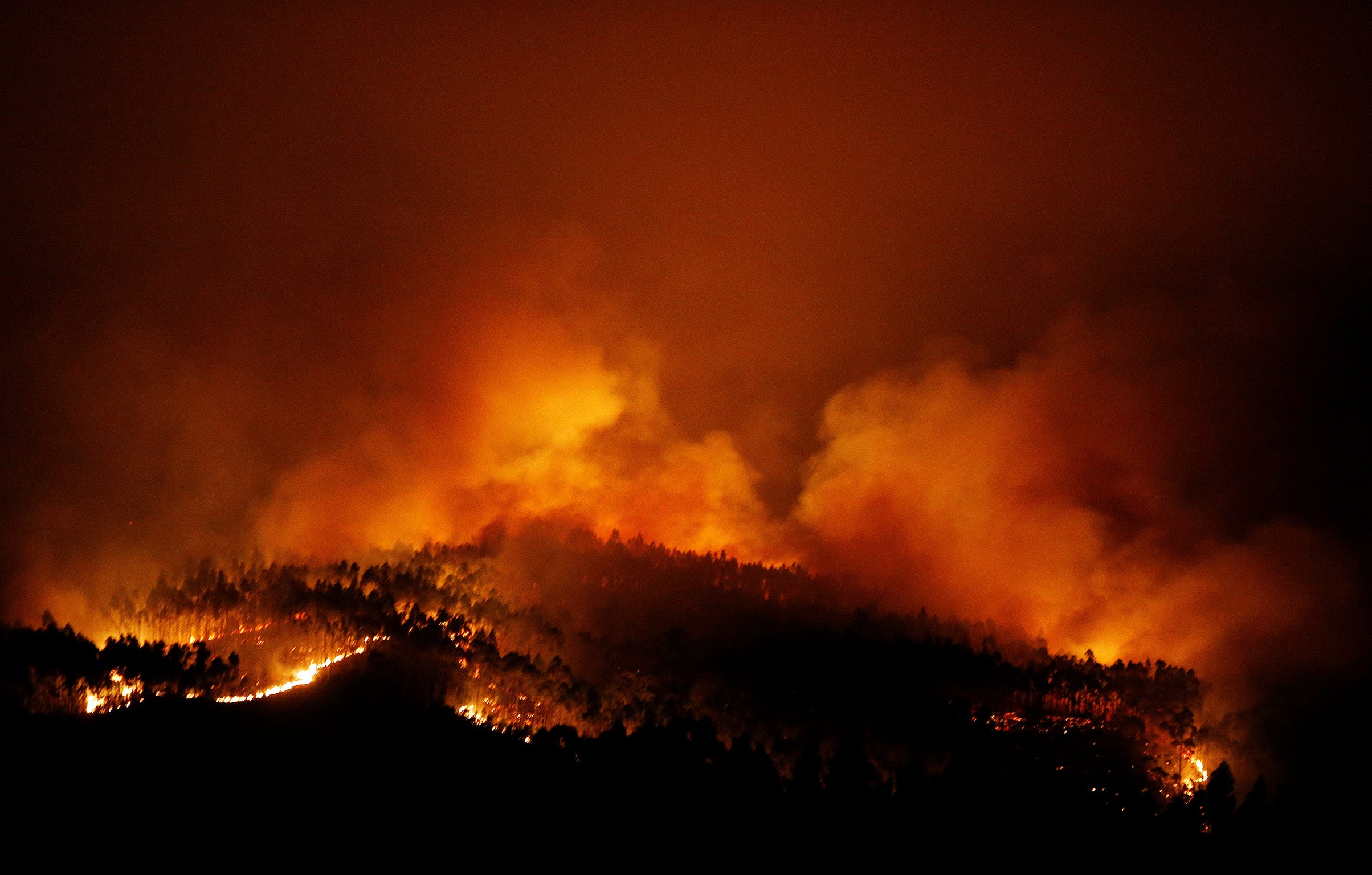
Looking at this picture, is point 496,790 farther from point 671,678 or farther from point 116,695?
point 116,695

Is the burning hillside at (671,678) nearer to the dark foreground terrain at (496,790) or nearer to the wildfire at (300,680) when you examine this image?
the wildfire at (300,680)

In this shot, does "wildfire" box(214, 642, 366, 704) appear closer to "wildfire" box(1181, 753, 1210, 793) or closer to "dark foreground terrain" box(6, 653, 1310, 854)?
"dark foreground terrain" box(6, 653, 1310, 854)

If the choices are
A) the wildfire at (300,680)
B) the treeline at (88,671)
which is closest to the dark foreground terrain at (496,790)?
the wildfire at (300,680)

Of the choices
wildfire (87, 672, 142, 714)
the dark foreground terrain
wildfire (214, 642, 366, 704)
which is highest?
wildfire (214, 642, 366, 704)

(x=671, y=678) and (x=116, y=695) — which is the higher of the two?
(x=671, y=678)

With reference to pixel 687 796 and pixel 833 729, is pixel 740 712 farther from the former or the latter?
pixel 687 796

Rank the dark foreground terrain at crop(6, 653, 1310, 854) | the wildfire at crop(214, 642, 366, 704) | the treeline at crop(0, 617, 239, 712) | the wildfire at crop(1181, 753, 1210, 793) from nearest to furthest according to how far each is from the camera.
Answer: the dark foreground terrain at crop(6, 653, 1310, 854)
the treeline at crop(0, 617, 239, 712)
the wildfire at crop(214, 642, 366, 704)
the wildfire at crop(1181, 753, 1210, 793)

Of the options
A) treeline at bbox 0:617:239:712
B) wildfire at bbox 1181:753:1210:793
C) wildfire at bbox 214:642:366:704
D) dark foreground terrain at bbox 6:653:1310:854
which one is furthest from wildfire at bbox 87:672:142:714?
wildfire at bbox 1181:753:1210:793

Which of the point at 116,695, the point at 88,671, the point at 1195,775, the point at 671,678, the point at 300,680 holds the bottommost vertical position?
the point at 116,695

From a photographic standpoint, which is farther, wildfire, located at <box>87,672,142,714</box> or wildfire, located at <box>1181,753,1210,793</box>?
wildfire, located at <box>1181,753,1210,793</box>

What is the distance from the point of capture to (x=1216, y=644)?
39.3 metres

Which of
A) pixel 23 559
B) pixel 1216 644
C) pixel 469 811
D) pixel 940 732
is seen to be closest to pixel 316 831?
pixel 469 811

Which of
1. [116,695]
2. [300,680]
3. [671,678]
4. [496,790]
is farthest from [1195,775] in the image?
[116,695]

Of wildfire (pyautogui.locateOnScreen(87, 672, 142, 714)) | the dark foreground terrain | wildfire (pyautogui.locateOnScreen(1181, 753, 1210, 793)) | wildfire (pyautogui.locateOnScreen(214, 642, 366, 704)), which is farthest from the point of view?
wildfire (pyautogui.locateOnScreen(1181, 753, 1210, 793))
